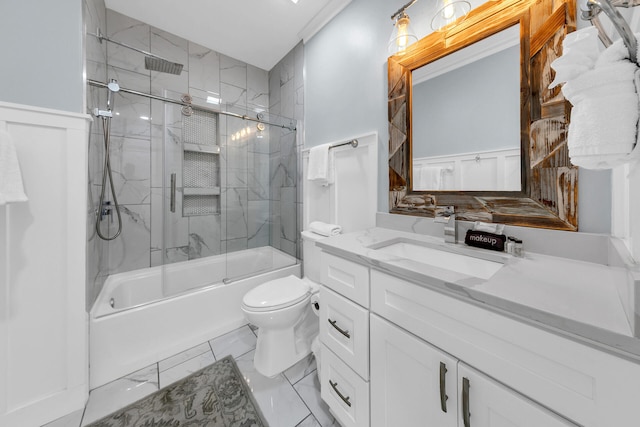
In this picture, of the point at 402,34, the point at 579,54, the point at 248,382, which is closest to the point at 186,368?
the point at 248,382

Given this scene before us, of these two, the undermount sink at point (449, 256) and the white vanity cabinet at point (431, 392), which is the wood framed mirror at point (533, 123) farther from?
the white vanity cabinet at point (431, 392)

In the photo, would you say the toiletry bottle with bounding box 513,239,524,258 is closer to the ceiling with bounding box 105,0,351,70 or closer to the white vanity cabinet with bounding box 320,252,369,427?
the white vanity cabinet with bounding box 320,252,369,427

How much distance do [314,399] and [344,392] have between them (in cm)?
35

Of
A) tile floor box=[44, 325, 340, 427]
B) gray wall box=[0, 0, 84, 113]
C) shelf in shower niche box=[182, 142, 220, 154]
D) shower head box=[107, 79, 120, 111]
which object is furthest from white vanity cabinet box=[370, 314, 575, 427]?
shower head box=[107, 79, 120, 111]

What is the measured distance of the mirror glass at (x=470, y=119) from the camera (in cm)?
96

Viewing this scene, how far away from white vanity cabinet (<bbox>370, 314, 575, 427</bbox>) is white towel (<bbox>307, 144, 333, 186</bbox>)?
116 cm

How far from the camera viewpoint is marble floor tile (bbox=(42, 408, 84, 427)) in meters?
1.10

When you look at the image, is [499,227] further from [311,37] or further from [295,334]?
[311,37]

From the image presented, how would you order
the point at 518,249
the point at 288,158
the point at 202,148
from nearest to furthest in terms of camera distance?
the point at 518,249
the point at 202,148
the point at 288,158

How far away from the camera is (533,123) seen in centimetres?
90

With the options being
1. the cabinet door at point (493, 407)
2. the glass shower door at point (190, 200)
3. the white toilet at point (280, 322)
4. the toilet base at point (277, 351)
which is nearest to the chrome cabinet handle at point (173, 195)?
the glass shower door at point (190, 200)

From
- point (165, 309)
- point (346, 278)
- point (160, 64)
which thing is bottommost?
point (165, 309)

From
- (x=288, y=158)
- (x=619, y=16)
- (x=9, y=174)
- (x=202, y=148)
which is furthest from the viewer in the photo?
(x=288, y=158)

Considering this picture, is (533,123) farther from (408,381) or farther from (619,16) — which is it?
(408,381)
